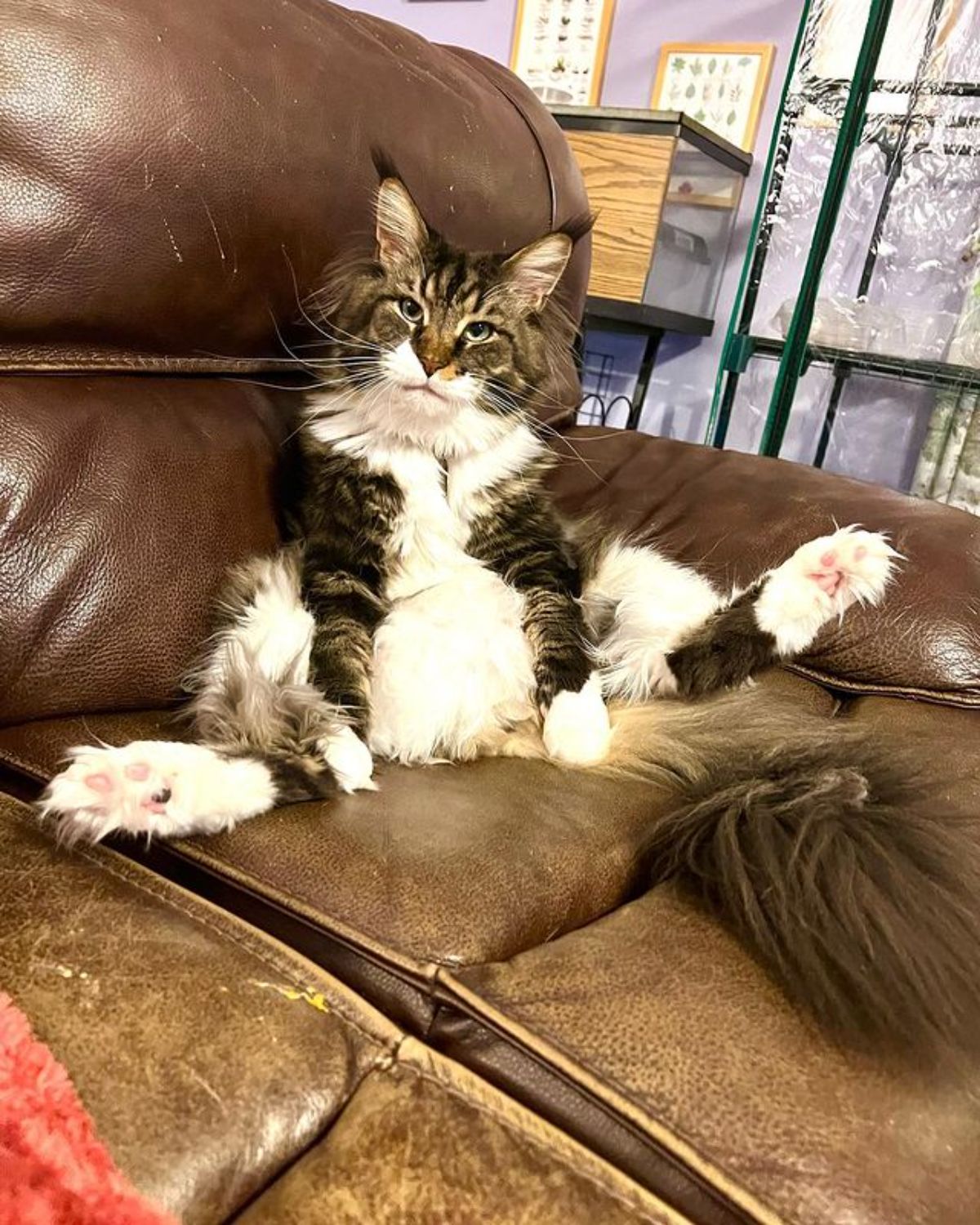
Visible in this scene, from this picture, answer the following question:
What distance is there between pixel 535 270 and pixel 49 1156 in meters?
1.31

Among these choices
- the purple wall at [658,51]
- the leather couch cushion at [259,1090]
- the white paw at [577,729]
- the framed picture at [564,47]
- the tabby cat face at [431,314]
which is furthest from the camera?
the framed picture at [564,47]

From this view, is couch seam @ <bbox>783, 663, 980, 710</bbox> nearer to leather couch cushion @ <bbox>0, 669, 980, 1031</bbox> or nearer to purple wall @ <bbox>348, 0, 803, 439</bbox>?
leather couch cushion @ <bbox>0, 669, 980, 1031</bbox>

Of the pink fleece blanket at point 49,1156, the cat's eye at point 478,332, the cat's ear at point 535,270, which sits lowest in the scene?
the pink fleece blanket at point 49,1156

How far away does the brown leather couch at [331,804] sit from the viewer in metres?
0.67

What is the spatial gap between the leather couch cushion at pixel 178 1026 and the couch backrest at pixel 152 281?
37cm

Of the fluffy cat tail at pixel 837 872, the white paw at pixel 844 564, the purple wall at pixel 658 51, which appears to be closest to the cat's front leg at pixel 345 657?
the fluffy cat tail at pixel 837 872

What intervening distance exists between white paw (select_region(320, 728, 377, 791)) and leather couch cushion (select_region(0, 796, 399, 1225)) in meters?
0.26

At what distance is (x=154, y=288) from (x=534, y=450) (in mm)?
634

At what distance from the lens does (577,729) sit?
1.27 m

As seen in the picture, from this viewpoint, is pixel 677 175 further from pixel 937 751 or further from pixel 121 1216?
pixel 121 1216

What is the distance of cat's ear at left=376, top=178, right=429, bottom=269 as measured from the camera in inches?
54.8

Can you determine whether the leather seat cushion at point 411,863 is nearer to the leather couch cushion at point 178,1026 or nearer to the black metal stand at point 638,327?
the leather couch cushion at point 178,1026

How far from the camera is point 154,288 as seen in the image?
1.24 metres

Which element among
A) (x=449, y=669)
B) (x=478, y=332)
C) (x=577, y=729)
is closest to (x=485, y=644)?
(x=449, y=669)
